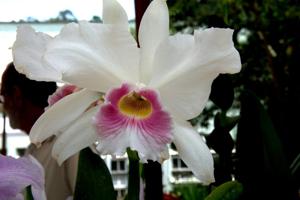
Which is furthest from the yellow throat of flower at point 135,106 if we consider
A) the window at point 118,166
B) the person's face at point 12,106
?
the window at point 118,166

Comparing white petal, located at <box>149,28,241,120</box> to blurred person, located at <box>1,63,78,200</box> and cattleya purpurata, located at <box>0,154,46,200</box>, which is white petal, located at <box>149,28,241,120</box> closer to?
cattleya purpurata, located at <box>0,154,46,200</box>

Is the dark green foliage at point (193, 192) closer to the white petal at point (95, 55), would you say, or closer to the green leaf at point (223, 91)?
the green leaf at point (223, 91)

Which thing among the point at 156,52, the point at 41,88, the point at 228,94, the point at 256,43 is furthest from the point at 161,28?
the point at 256,43

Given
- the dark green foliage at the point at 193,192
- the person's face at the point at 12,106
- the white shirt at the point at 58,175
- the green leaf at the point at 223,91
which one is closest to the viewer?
the green leaf at the point at 223,91

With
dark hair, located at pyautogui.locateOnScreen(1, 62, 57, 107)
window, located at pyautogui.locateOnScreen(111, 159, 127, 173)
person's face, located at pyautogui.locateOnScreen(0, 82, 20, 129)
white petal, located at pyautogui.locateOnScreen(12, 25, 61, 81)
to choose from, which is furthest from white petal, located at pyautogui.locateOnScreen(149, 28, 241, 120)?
window, located at pyautogui.locateOnScreen(111, 159, 127, 173)

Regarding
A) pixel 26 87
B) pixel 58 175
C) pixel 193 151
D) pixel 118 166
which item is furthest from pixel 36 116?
pixel 118 166

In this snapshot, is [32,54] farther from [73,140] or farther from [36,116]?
[36,116]

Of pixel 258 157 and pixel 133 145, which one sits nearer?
pixel 133 145
